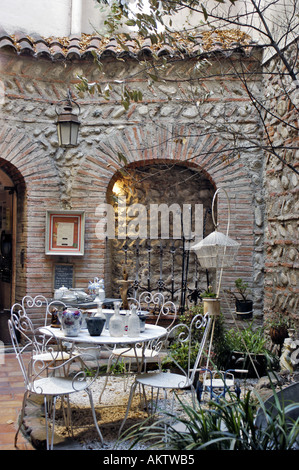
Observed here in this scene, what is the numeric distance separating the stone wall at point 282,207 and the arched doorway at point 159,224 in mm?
1214

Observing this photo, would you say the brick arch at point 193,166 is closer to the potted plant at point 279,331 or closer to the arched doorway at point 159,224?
the arched doorway at point 159,224

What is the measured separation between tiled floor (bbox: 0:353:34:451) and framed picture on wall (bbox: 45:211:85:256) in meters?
1.39

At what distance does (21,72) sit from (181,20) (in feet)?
8.07

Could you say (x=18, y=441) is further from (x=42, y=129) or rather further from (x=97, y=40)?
(x=97, y=40)

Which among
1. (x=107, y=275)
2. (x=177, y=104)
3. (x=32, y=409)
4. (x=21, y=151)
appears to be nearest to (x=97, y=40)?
(x=177, y=104)

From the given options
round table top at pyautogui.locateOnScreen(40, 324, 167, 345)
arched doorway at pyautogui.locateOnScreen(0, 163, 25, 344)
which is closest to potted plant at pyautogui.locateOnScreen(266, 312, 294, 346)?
round table top at pyautogui.locateOnScreen(40, 324, 167, 345)

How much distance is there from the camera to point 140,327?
3648 mm

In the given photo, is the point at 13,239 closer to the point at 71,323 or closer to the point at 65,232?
the point at 65,232

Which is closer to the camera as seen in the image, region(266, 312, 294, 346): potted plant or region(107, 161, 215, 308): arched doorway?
region(266, 312, 294, 346): potted plant

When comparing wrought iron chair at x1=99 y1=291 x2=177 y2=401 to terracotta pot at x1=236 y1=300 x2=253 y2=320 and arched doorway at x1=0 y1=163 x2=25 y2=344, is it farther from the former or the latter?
arched doorway at x1=0 y1=163 x2=25 y2=344

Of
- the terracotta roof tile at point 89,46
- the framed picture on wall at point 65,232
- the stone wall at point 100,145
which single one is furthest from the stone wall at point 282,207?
the framed picture on wall at point 65,232

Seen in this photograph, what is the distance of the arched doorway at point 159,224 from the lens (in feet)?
21.5

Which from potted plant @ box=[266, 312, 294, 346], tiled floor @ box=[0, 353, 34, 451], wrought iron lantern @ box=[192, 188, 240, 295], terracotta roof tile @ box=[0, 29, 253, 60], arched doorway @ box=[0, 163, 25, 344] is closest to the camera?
tiled floor @ box=[0, 353, 34, 451]

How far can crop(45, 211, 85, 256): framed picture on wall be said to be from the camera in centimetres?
587
